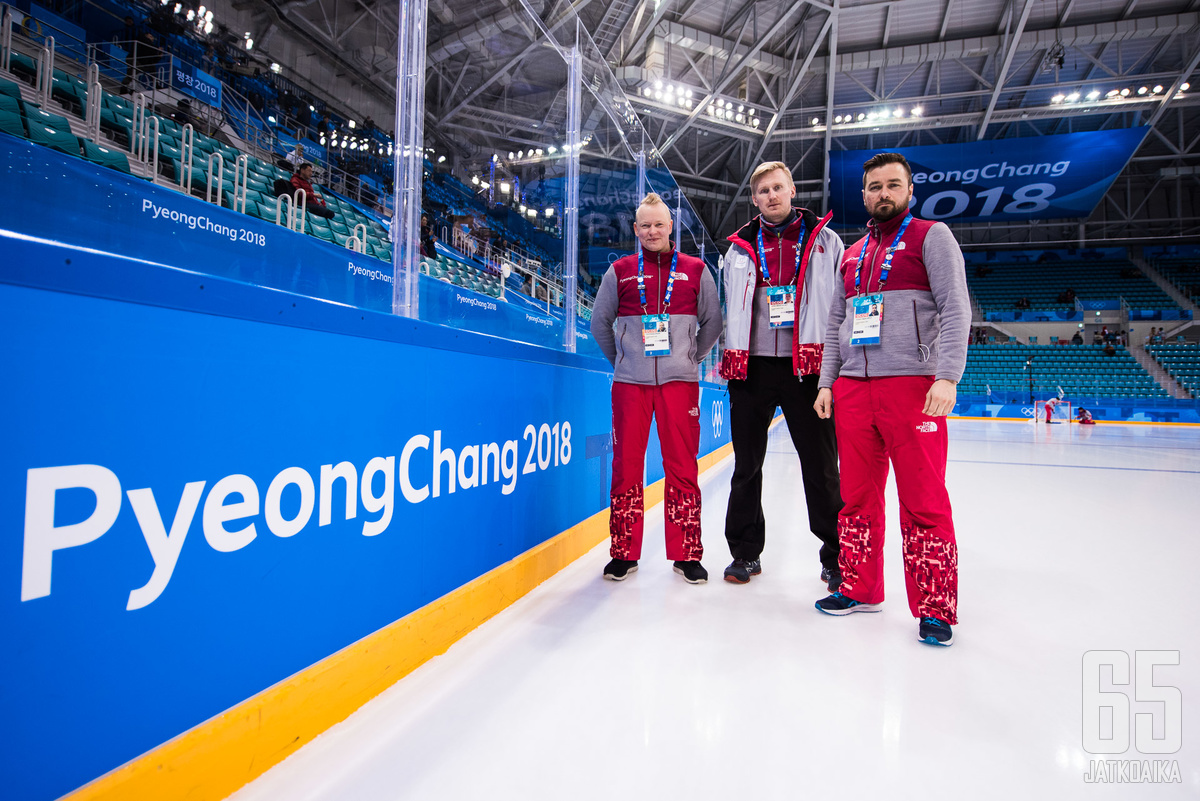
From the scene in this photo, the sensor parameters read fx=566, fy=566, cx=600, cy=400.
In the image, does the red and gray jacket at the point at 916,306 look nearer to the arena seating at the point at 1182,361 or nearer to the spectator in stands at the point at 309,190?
the spectator in stands at the point at 309,190

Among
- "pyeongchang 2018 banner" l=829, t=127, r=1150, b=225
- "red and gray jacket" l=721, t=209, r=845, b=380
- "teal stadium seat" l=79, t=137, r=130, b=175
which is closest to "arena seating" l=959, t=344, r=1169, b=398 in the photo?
"pyeongchang 2018 banner" l=829, t=127, r=1150, b=225

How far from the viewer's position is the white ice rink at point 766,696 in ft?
3.14

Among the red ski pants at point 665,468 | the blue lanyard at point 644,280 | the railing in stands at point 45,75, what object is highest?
the railing in stands at point 45,75

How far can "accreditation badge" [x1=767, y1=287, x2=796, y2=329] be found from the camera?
6.58ft

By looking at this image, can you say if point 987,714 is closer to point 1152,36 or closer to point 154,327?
point 154,327

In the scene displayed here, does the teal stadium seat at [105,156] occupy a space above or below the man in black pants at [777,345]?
above

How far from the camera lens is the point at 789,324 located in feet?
6.61

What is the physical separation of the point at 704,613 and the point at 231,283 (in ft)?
4.97

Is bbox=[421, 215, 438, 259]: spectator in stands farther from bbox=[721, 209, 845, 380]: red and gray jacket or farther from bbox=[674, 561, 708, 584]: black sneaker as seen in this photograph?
bbox=[674, 561, 708, 584]: black sneaker

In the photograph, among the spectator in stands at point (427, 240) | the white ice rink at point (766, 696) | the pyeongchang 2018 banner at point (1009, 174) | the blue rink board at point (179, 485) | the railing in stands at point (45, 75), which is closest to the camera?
the blue rink board at point (179, 485)

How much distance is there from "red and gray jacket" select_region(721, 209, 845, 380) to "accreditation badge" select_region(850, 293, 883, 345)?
29 cm

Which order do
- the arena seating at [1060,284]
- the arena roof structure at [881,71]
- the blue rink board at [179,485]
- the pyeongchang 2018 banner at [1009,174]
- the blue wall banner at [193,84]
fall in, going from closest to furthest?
the blue rink board at [179,485] < the blue wall banner at [193,84] < the arena roof structure at [881,71] < the pyeongchang 2018 banner at [1009,174] < the arena seating at [1060,284]

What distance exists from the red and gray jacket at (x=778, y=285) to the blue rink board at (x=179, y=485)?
113 centimetres

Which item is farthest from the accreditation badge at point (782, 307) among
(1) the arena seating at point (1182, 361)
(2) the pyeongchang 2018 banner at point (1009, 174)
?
(1) the arena seating at point (1182, 361)
